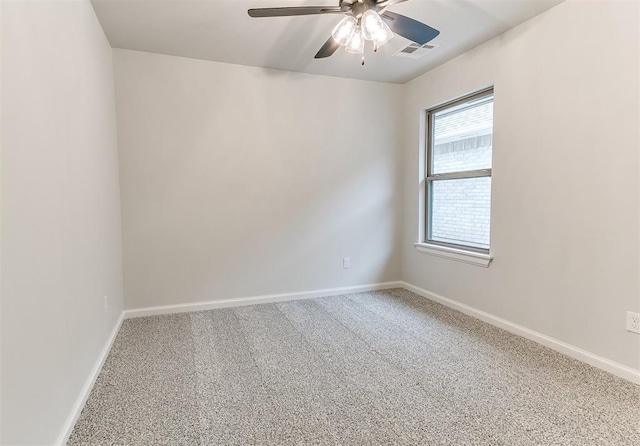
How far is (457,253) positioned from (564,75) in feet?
5.30

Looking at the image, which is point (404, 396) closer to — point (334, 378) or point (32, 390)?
point (334, 378)

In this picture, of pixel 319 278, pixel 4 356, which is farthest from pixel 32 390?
pixel 319 278

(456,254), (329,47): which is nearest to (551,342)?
(456,254)

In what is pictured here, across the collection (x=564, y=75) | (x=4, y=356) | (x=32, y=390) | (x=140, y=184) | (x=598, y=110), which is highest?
(x=564, y=75)

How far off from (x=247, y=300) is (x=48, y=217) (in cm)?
224

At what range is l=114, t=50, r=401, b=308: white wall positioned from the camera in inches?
122

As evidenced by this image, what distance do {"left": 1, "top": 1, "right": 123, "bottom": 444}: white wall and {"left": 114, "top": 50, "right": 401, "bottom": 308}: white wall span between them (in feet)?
2.54

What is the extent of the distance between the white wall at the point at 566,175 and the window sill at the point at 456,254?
0.26ft

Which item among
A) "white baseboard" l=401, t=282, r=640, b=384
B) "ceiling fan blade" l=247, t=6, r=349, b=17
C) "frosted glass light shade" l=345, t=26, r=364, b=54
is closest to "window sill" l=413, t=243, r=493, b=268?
"white baseboard" l=401, t=282, r=640, b=384

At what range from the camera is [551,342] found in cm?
243

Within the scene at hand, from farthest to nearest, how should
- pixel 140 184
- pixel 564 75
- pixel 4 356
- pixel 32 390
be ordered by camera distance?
pixel 140 184, pixel 564 75, pixel 32 390, pixel 4 356

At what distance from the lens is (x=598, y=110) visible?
2.13 metres

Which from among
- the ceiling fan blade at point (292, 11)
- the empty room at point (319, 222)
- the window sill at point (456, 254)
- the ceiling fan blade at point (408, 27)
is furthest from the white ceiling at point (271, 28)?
the window sill at point (456, 254)

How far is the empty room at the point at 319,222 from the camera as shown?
1.53 m
